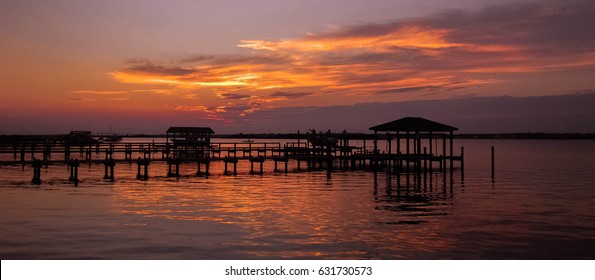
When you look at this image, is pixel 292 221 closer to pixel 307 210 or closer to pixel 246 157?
pixel 307 210

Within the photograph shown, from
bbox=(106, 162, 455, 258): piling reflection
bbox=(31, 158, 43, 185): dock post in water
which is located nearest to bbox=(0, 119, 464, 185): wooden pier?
bbox=(31, 158, 43, 185): dock post in water

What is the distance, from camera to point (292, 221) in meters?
18.9

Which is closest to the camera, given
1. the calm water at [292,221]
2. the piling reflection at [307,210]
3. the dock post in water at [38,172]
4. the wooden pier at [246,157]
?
the calm water at [292,221]

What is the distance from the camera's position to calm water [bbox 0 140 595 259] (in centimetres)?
1437

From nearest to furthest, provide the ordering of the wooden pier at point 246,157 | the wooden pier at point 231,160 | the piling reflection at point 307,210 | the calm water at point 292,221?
the calm water at point 292,221
the piling reflection at point 307,210
the wooden pier at point 231,160
the wooden pier at point 246,157

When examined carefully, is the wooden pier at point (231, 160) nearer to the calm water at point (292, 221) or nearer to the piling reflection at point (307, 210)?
the calm water at point (292, 221)

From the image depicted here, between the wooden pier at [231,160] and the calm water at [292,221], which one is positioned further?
the wooden pier at [231,160]

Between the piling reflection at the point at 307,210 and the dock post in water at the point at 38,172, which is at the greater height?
the dock post in water at the point at 38,172

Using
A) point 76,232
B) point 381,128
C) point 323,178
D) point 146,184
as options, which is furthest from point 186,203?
point 381,128

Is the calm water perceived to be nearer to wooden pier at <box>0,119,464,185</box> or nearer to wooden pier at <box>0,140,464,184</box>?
wooden pier at <box>0,140,464,184</box>

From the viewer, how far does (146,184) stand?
107 ft

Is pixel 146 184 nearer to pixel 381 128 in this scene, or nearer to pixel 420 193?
pixel 420 193

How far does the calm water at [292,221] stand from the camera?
47.1 feet

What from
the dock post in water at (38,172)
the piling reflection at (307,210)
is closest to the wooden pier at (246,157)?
the dock post in water at (38,172)
